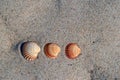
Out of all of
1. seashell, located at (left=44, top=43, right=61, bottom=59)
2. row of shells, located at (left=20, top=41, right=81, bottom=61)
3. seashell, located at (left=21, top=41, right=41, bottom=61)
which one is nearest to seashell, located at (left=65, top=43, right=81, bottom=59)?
row of shells, located at (left=20, top=41, right=81, bottom=61)

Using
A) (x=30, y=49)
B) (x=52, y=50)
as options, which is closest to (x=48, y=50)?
(x=52, y=50)

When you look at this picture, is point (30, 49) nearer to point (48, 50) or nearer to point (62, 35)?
point (48, 50)

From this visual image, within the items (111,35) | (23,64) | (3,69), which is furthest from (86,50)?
(3,69)

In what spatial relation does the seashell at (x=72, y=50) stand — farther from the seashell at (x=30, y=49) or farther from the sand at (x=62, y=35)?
the seashell at (x=30, y=49)

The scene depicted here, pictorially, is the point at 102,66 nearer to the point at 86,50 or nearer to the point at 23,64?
the point at 86,50

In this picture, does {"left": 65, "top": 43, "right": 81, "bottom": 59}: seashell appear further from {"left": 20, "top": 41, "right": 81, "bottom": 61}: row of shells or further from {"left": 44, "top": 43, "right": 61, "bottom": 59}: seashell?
{"left": 44, "top": 43, "right": 61, "bottom": 59}: seashell

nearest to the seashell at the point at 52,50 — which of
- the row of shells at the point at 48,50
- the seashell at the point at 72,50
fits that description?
the row of shells at the point at 48,50
